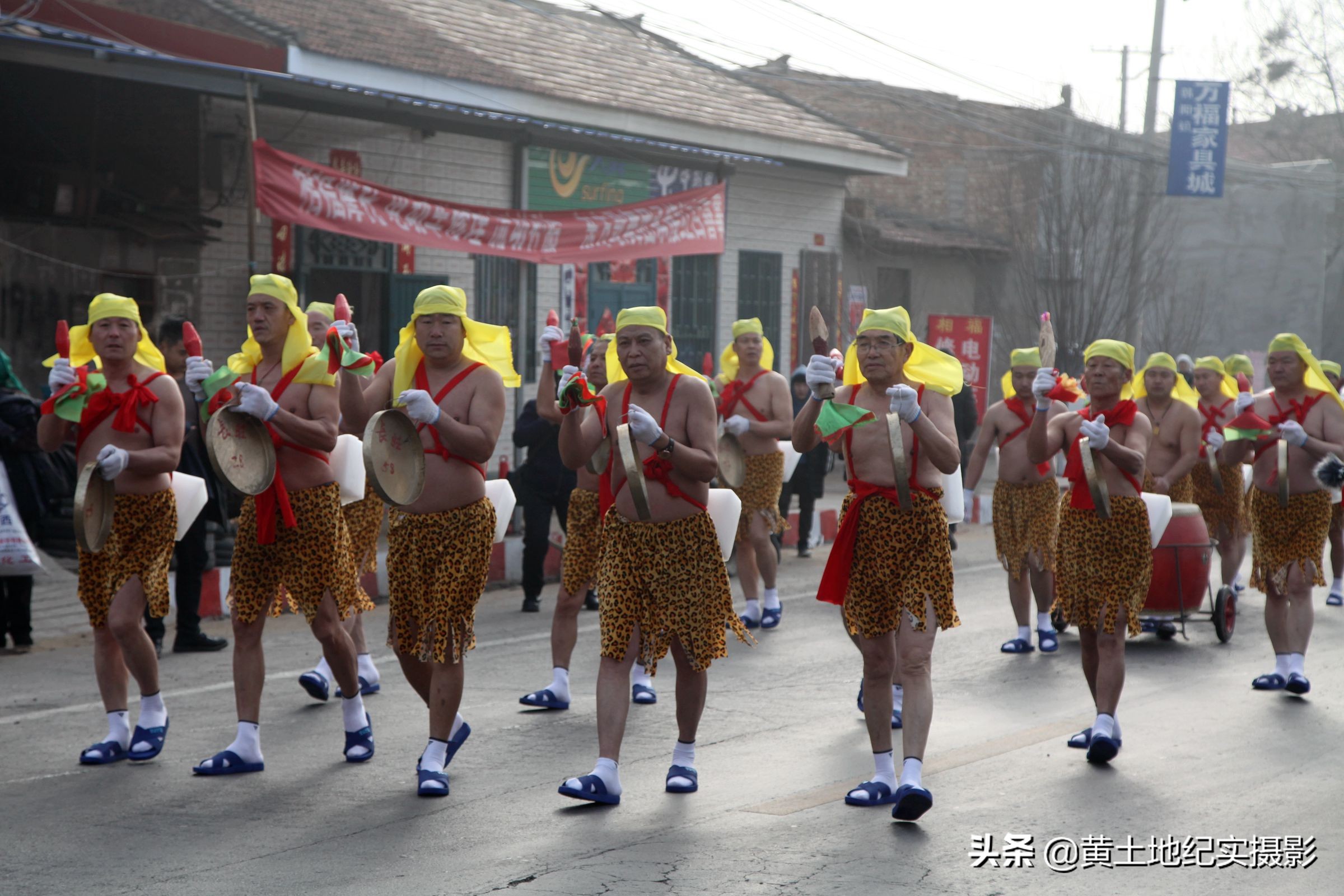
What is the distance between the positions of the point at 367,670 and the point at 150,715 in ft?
5.84

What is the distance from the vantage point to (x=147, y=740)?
22.8 ft

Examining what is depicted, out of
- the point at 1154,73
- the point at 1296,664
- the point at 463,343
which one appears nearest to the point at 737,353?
the point at 1296,664

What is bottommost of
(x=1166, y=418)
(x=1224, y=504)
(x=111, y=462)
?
(x=1224, y=504)

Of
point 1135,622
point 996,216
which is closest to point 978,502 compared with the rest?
point 1135,622

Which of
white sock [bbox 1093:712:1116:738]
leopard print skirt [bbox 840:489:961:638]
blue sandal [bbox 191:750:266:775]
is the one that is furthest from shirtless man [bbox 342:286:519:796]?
white sock [bbox 1093:712:1116:738]

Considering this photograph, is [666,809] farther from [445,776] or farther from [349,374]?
[349,374]

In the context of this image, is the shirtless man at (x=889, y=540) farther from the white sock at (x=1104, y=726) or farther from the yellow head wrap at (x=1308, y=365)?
the yellow head wrap at (x=1308, y=365)

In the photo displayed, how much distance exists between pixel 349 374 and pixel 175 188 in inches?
334

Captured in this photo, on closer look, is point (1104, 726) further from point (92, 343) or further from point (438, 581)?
point (92, 343)

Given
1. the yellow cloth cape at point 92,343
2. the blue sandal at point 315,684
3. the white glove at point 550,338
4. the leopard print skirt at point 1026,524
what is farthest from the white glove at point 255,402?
the leopard print skirt at point 1026,524

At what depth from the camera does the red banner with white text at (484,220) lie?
13.0 meters

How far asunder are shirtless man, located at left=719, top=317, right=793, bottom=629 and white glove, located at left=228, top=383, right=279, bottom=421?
490 centimetres

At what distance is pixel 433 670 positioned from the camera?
6496mm

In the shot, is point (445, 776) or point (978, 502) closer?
point (445, 776)
